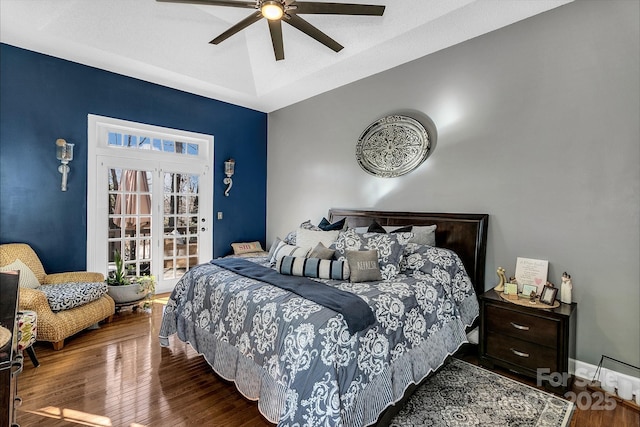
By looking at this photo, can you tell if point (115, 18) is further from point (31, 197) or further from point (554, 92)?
point (554, 92)

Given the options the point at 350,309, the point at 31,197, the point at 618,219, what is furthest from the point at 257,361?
the point at 31,197

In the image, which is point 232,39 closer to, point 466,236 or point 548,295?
point 466,236

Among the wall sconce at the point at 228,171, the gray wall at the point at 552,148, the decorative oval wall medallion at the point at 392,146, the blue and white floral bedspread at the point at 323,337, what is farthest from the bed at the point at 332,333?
the wall sconce at the point at 228,171

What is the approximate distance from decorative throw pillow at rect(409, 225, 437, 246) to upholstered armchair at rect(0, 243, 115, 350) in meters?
3.18

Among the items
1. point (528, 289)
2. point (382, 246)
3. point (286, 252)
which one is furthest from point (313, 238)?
point (528, 289)

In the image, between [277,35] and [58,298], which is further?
[58,298]

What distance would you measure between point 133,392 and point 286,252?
1.47m

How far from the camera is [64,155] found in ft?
11.6

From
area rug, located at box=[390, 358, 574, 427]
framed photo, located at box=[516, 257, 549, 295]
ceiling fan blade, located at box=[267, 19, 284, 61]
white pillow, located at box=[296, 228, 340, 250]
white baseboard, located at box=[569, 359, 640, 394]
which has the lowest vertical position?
area rug, located at box=[390, 358, 574, 427]

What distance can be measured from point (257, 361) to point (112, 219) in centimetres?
323

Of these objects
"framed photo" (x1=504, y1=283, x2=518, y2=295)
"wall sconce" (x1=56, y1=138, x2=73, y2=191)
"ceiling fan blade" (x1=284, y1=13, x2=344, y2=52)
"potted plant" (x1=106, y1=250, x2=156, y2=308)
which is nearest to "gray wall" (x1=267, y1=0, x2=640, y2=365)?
"framed photo" (x1=504, y1=283, x2=518, y2=295)

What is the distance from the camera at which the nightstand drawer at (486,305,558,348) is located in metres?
2.26

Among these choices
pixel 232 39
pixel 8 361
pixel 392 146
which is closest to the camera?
pixel 8 361

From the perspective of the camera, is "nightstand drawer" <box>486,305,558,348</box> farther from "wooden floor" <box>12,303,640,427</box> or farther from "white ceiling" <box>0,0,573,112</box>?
"white ceiling" <box>0,0,573,112</box>
